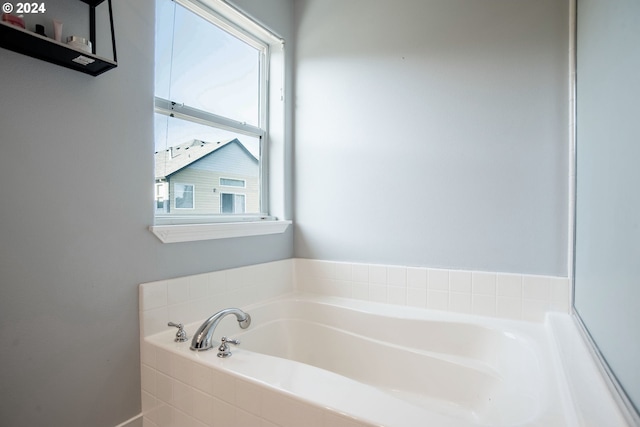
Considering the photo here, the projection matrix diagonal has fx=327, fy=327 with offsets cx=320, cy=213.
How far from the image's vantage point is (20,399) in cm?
111

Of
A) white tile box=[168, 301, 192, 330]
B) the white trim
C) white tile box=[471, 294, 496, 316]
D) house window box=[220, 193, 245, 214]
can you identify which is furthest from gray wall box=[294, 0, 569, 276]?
the white trim

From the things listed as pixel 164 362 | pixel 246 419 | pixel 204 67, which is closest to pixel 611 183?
pixel 246 419

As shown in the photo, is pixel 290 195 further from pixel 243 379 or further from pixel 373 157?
pixel 243 379

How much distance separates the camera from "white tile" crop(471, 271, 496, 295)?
1.75 meters

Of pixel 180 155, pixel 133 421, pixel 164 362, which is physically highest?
pixel 180 155

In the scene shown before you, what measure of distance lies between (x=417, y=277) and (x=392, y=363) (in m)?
0.50

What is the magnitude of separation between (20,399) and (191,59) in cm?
167

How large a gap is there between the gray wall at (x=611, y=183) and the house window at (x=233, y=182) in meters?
1.78

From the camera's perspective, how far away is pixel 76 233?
1.25 metres

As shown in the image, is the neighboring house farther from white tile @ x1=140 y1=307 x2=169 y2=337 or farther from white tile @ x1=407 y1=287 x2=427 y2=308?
white tile @ x1=407 y1=287 x2=427 y2=308

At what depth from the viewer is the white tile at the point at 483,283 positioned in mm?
1749

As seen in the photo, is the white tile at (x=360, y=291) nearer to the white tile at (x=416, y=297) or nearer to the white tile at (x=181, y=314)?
the white tile at (x=416, y=297)

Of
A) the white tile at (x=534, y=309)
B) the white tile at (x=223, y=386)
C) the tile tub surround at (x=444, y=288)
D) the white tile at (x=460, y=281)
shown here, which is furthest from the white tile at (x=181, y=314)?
the white tile at (x=534, y=309)

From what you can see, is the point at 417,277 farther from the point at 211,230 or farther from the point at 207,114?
the point at 207,114
